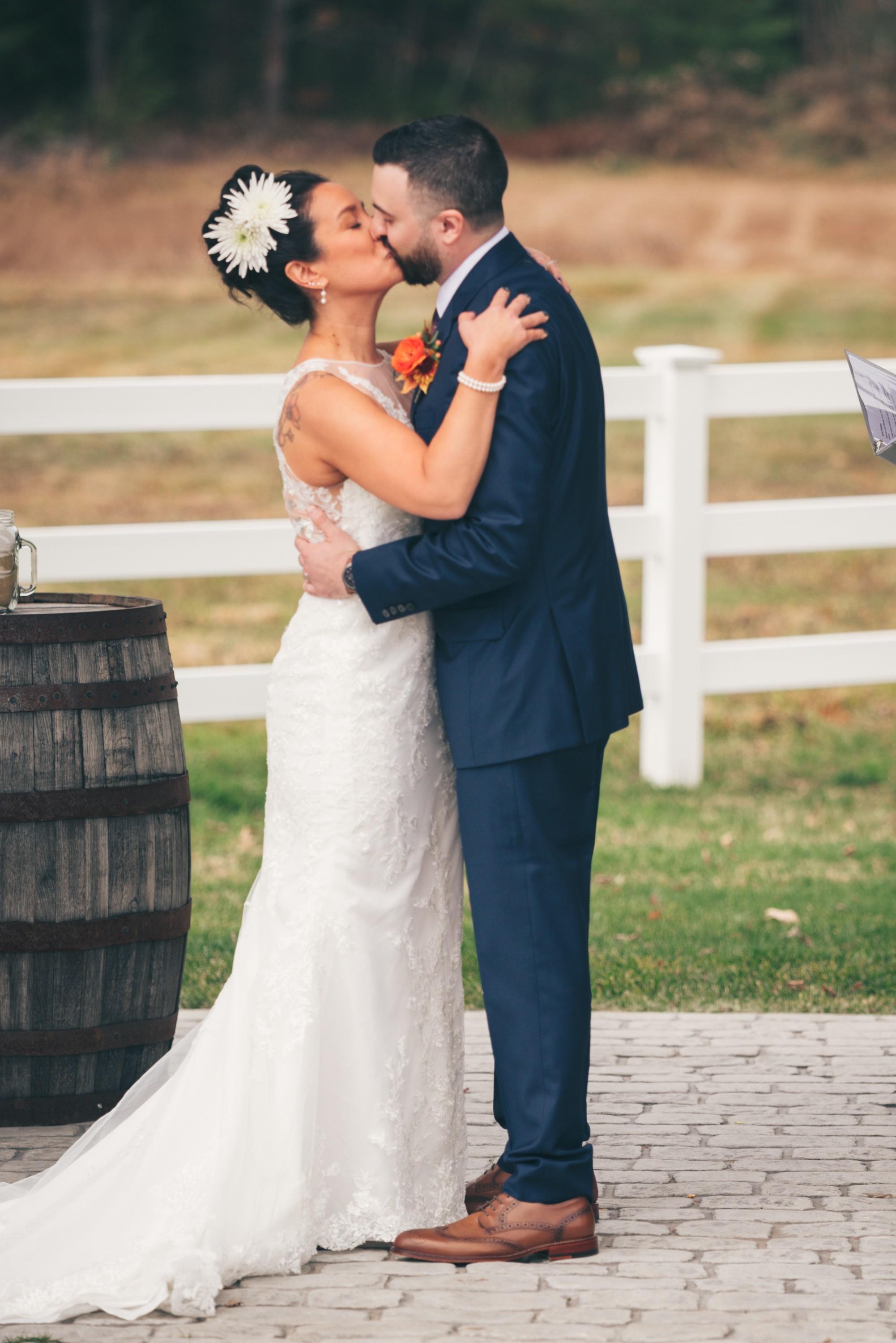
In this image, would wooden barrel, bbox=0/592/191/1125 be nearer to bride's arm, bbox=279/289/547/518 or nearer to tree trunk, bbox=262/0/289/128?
bride's arm, bbox=279/289/547/518

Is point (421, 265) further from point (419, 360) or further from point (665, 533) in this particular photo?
point (665, 533)

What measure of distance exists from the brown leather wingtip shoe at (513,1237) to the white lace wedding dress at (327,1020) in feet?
0.27

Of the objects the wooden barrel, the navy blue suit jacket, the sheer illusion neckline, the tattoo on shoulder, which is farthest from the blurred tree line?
the navy blue suit jacket

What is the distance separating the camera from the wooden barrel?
4.16m

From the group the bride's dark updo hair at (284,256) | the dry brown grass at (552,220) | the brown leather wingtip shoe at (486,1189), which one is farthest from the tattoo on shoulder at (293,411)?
the dry brown grass at (552,220)

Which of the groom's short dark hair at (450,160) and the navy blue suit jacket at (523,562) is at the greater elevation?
the groom's short dark hair at (450,160)

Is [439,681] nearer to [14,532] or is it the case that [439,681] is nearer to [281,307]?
[281,307]

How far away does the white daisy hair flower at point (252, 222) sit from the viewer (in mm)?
3639

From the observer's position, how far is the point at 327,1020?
3.64m

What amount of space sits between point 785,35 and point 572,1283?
Result: 28775mm

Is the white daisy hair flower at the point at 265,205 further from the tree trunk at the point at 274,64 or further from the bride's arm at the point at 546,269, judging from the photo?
the tree trunk at the point at 274,64

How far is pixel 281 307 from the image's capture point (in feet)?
12.3

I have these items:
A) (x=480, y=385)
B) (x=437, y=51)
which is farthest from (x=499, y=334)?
(x=437, y=51)

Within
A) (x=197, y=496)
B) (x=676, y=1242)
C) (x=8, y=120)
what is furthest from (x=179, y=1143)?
(x=8, y=120)
